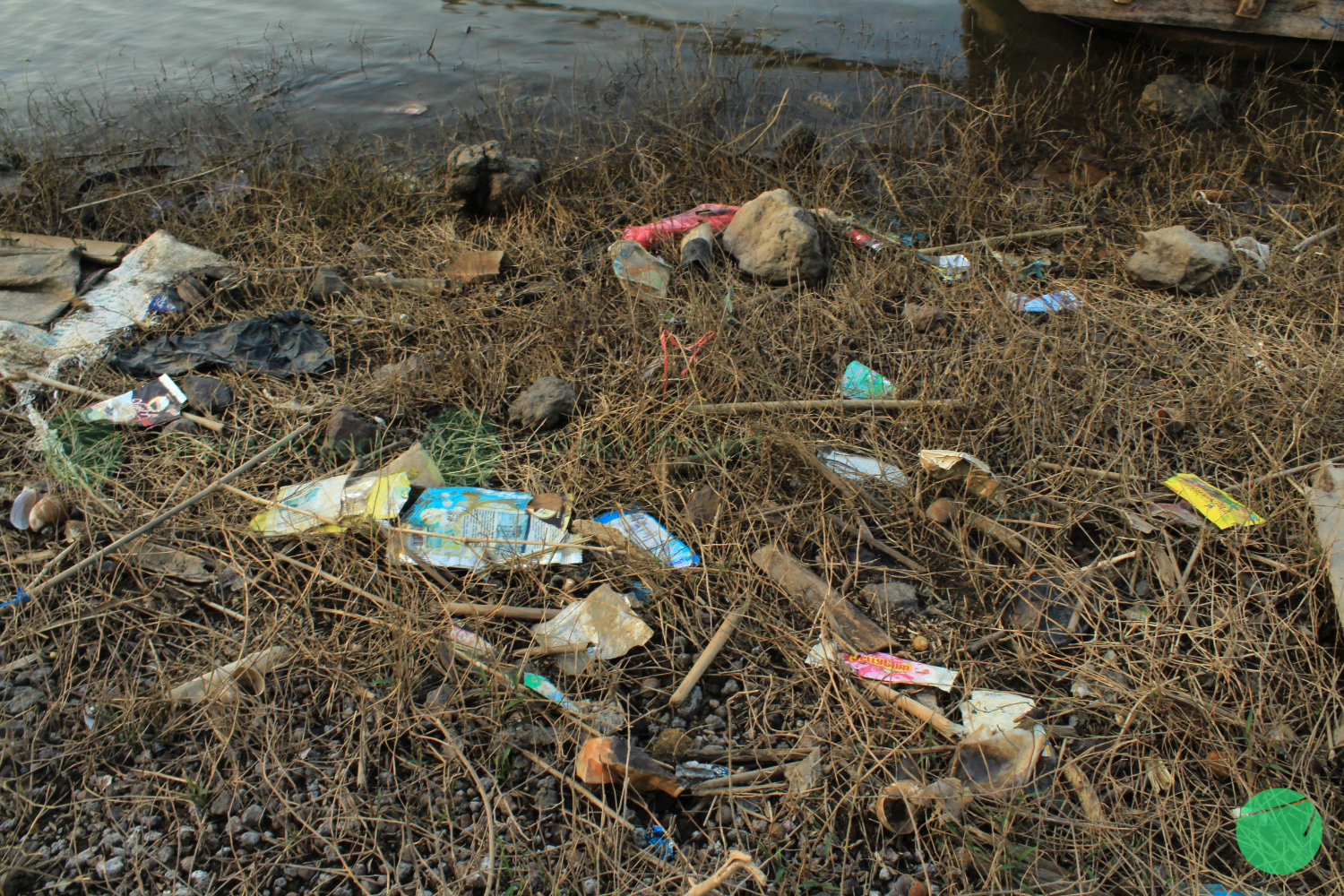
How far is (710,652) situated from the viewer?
2.15 m

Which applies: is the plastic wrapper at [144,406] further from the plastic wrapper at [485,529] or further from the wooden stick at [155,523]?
the plastic wrapper at [485,529]

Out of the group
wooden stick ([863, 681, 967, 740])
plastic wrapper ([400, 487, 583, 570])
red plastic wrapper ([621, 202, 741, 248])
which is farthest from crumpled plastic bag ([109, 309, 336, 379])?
wooden stick ([863, 681, 967, 740])

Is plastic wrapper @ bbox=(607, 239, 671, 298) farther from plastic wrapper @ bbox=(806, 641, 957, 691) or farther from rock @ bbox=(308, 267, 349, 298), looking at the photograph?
plastic wrapper @ bbox=(806, 641, 957, 691)

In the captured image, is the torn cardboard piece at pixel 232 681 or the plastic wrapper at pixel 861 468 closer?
the torn cardboard piece at pixel 232 681

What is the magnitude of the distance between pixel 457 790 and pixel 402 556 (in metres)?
0.78

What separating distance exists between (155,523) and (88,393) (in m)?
1.01

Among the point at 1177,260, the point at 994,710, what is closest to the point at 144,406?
the point at 994,710

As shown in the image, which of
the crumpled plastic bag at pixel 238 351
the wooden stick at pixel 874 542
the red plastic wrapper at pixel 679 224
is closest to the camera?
the wooden stick at pixel 874 542

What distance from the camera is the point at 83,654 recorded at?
7.13 ft

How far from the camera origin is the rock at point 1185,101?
5469 mm

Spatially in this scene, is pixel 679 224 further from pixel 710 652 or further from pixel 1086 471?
pixel 710 652

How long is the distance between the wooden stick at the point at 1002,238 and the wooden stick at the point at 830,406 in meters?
1.39

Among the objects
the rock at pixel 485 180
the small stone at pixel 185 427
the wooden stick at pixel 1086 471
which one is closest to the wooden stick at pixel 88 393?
the small stone at pixel 185 427

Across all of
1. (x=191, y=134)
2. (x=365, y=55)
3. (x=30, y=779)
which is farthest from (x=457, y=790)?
(x=365, y=55)
